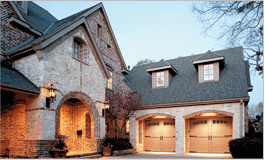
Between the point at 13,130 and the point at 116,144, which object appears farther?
the point at 116,144

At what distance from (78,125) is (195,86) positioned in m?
8.18

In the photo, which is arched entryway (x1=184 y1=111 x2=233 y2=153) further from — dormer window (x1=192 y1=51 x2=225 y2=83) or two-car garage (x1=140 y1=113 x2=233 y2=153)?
dormer window (x1=192 y1=51 x2=225 y2=83)

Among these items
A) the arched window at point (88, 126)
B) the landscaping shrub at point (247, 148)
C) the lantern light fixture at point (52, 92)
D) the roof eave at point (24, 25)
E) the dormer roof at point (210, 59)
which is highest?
the roof eave at point (24, 25)

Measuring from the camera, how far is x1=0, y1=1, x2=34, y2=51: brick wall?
1118 cm

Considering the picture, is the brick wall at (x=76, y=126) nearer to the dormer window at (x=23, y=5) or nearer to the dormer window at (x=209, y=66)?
the dormer window at (x=23, y=5)

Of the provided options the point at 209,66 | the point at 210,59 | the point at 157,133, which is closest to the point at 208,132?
the point at 157,133

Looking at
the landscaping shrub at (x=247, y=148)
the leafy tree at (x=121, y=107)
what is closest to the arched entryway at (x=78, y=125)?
the leafy tree at (x=121, y=107)

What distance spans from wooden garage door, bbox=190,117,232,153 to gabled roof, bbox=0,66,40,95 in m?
11.3

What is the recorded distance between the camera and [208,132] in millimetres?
16688

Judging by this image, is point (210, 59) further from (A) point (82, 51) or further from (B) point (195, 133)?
(A) point (82, 51)

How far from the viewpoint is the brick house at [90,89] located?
10320mm

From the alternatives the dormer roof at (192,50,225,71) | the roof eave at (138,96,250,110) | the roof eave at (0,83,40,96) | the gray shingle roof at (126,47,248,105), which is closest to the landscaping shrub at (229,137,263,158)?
the roof eave at (138,96,250,110)

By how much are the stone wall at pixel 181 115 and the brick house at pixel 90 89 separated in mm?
56

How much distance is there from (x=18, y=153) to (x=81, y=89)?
4057mm
